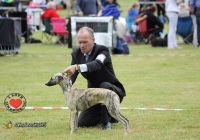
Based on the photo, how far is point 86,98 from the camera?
6156 mm

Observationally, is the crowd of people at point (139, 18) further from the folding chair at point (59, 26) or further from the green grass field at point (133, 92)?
the folding chair at point (59, 26)

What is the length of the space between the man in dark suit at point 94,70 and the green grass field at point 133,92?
0.53 feet

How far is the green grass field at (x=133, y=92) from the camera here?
6.26 meters

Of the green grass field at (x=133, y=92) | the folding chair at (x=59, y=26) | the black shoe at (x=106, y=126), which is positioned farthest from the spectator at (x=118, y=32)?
the black shoe at (x=106, y=126)

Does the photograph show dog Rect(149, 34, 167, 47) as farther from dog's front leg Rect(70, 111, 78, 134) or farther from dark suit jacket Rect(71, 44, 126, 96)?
dog's front leg Rect(70, 111, 78, 134)

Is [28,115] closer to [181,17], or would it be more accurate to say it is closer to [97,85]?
[97,85]

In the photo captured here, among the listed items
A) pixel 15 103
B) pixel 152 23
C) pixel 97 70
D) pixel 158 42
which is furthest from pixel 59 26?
pixel 97 70

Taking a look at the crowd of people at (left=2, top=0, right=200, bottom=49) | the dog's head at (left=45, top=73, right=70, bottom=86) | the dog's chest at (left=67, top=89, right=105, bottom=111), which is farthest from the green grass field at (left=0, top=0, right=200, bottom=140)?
the dog's head at (left=45, top=73, right=70, bottom=86)

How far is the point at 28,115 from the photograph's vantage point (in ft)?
23.9

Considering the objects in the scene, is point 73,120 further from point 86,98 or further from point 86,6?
point 86,6

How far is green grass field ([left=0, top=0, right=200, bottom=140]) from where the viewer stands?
6.26 metres

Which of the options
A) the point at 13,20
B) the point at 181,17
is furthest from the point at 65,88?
the point at 181,17

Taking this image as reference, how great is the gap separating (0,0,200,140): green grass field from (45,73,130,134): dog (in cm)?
21

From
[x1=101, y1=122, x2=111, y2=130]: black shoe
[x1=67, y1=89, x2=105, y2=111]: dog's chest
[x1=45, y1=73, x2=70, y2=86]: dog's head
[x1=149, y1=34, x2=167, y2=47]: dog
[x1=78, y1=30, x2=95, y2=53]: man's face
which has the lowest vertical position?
[x1=149, y1=34, x2=167, y2=47]: dog
